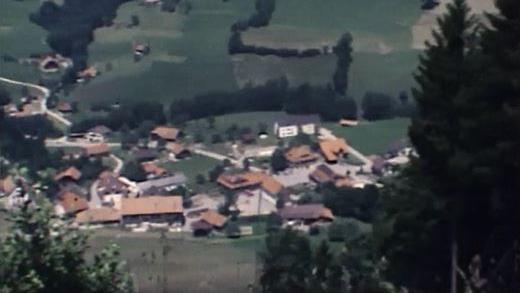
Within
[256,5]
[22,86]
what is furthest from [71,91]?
[256,5]

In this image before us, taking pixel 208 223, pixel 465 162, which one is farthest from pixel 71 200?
pixel 465 162

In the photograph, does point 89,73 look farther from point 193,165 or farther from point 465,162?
point 465,162

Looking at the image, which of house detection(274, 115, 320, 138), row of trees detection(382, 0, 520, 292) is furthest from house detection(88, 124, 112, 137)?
row of trees detection(382, 0, 520, 292)

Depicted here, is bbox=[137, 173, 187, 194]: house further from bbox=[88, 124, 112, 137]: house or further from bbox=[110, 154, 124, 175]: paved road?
bbox=[88, 124, 112, 137]: house

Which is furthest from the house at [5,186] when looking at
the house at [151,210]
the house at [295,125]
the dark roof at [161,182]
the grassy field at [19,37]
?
the grassy field at [19,37]

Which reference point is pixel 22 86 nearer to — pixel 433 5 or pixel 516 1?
pixel 433 5

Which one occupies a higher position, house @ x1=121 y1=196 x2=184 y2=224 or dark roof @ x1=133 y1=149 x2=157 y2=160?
dark roof @ x1=133 y1=149 x2=157 y2=160

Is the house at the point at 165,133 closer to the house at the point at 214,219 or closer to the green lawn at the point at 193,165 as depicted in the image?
the green lawn at the point at 193,165
